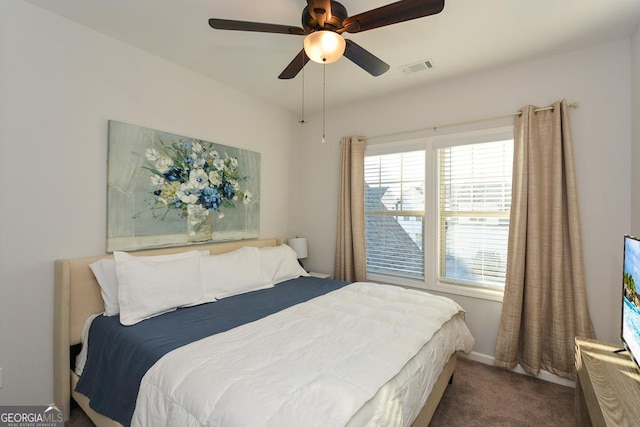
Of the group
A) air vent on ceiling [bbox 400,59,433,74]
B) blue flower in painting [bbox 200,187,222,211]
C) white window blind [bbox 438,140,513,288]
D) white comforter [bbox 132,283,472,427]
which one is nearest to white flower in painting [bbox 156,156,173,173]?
blue flower in painting [bbox 200,187,222,211]

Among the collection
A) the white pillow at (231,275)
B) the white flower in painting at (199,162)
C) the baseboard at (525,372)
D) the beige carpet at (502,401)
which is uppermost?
the white flower in painting at (199,162)

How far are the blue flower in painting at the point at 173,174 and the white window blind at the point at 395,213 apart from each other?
2.00m

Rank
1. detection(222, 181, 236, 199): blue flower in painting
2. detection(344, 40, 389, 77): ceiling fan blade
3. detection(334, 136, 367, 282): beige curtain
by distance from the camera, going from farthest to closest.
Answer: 1. detection(334, 136, 367, 282): beige curtain
2. detection(222, 181, 236, 199): blue flower in painting
3. detection(344, 40, 389, 77): ceiling fan blade

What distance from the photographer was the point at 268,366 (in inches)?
50.6

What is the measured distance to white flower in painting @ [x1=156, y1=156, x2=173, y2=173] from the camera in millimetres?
2537

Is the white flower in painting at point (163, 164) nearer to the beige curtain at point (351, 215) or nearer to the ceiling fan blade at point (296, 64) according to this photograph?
the ceiling fan blade at point (296, 64)

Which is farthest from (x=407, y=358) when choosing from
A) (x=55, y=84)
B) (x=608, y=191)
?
(x=55, y=84)

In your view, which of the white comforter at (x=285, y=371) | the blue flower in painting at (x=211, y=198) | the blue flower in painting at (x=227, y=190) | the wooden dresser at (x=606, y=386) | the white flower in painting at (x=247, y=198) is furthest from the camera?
the white flower in painting at (x=247, y=198)

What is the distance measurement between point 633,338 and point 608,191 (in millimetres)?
1255

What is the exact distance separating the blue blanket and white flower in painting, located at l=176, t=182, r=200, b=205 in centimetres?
102

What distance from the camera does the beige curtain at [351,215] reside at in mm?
3387

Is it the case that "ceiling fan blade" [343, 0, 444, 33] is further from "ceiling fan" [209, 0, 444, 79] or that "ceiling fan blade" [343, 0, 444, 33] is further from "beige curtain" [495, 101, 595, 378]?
"beige curtain" [495, 101, 595, 378]

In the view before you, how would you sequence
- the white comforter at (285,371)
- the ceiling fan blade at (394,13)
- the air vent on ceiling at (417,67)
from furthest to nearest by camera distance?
the air vent on ceiling at (417,67) → the ceiling fan blade at (394,13) → the white comforter at (285,371)

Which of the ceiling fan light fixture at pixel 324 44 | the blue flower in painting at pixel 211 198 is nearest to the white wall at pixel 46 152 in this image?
the blue flower in painting at pixel 211 198
